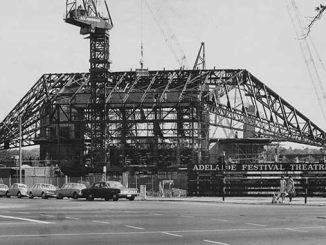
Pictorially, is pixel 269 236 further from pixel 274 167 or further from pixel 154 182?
pixel 154 182

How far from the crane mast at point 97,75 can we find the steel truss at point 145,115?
0.29m

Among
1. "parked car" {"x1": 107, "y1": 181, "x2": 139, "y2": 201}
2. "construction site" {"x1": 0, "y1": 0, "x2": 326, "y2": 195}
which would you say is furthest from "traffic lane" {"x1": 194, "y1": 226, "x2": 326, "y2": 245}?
"construction site" {"x1": 0, "y1": 0, "x2": 326, "y2": 195}

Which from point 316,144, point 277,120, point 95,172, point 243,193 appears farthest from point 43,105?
point 243,193

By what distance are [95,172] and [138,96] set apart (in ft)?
40.6

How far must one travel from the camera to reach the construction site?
87812 millimetres

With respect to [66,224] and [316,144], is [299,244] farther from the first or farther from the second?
[316,144]

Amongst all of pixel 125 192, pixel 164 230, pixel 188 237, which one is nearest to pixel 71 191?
pixel 125 192

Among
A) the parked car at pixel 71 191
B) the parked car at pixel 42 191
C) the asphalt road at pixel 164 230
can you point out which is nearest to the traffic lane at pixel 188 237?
the asphalt road at pixel 164 230

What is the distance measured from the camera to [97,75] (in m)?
91.2

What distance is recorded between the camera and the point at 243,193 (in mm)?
48312

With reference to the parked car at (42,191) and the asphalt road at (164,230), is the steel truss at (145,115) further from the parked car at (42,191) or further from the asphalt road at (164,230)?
the asphalt road at (164,230)

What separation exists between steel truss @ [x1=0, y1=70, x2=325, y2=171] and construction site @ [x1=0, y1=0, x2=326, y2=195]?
0.47 feet

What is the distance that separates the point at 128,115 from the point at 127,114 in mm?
1587

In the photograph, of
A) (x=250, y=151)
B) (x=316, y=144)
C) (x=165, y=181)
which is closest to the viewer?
(x=165, y=181)
